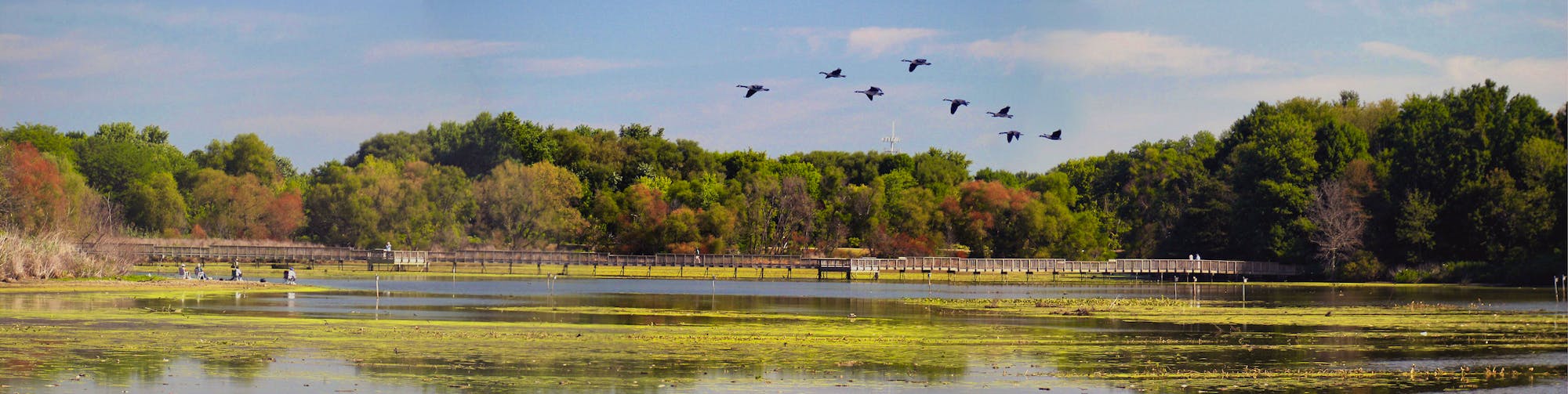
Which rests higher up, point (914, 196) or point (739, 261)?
point (914, 196)

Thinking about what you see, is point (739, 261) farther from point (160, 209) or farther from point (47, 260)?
point (160, 209)

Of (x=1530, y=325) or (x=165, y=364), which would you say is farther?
(x=1530, y=325)

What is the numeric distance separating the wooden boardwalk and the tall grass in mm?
33552

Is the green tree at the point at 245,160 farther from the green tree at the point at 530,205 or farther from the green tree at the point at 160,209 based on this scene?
the green tree at the point at 530,205

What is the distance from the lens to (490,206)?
124250 millimetres

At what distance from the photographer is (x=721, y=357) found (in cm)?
3198

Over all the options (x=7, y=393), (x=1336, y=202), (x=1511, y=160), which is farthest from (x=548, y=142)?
(x=7, y=393)

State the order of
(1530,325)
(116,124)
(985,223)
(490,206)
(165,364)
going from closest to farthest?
1. (165,364)
2. (1530,325)
3. (985,223)
4. (490,206)
5. (116,124)

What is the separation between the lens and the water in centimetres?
2638

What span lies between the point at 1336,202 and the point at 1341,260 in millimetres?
3550

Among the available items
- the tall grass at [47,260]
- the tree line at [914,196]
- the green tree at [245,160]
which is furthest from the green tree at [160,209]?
the tall grass at [47,260]

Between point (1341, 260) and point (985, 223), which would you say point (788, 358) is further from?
point (985, 223)

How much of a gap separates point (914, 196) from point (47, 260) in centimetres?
7152

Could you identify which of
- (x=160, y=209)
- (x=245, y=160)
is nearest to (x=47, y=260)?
(x=160, y=209)
